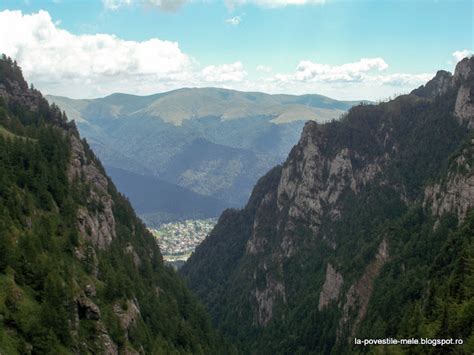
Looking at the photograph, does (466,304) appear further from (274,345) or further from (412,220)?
(274,345)

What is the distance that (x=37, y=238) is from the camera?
3332 inches

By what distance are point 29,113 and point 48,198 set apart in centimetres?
8355

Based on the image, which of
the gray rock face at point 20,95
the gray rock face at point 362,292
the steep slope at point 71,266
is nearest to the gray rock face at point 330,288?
the gray rock face at point 362,292

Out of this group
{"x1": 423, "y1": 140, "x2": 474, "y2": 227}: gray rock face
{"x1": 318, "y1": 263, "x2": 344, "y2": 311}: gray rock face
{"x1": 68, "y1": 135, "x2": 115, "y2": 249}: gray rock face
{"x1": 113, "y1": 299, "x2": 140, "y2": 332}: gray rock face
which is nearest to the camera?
{"x1": 113, "y1": 299, "x2": 140, "y2": 332}: gray rock face

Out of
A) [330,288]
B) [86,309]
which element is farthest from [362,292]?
[86,309]

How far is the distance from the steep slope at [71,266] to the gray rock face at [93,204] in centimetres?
40

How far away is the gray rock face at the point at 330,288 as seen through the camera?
182375 mm

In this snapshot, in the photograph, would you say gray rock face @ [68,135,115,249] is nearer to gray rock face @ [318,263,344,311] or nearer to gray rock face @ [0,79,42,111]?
gray rock face @ [0,79,42,111]

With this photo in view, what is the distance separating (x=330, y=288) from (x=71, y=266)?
12225 centimetres

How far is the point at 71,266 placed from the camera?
293ft

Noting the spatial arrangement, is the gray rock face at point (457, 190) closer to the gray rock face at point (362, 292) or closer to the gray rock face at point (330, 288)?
the gray rock face at point (362, 292)

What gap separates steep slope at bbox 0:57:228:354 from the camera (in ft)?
221

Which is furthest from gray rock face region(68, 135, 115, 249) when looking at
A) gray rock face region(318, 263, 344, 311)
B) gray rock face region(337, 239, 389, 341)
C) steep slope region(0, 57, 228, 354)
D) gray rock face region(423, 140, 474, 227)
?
gray rock face region(423, 140, 474, 227)

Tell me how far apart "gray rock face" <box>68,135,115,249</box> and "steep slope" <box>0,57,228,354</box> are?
40cm
